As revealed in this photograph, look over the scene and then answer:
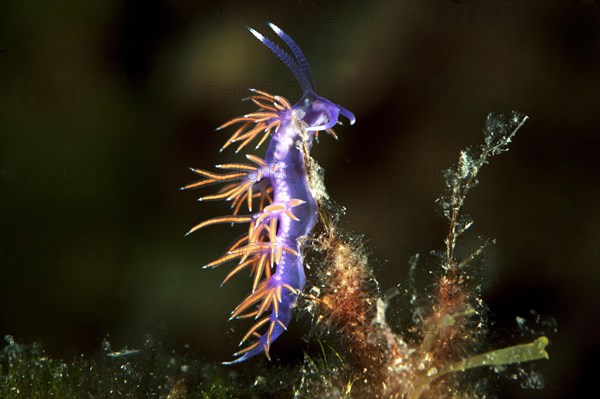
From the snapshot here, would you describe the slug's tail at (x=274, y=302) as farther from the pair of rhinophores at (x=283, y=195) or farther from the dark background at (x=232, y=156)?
the dark background at (x=232, y=156)

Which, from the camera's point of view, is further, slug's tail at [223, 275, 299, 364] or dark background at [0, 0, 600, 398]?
dark background at [0, 0, 600, 398]

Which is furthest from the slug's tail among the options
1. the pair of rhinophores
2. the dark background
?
the dark background

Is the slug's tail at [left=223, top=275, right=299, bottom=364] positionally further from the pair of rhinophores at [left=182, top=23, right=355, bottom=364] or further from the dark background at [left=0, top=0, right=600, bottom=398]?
the dark background at [left=0, top=0, right=600, bottom=398]

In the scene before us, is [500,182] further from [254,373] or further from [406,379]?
[254,373]

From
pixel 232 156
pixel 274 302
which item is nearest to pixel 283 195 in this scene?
pixel 274 302

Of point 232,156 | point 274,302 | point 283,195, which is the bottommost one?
point 274,302

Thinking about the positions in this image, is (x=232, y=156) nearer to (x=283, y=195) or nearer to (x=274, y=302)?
(x=283, y=195)

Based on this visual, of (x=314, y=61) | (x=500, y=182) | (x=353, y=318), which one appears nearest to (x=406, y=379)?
(x=353, y=318)

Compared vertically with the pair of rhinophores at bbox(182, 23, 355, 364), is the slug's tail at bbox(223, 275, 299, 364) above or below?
below
